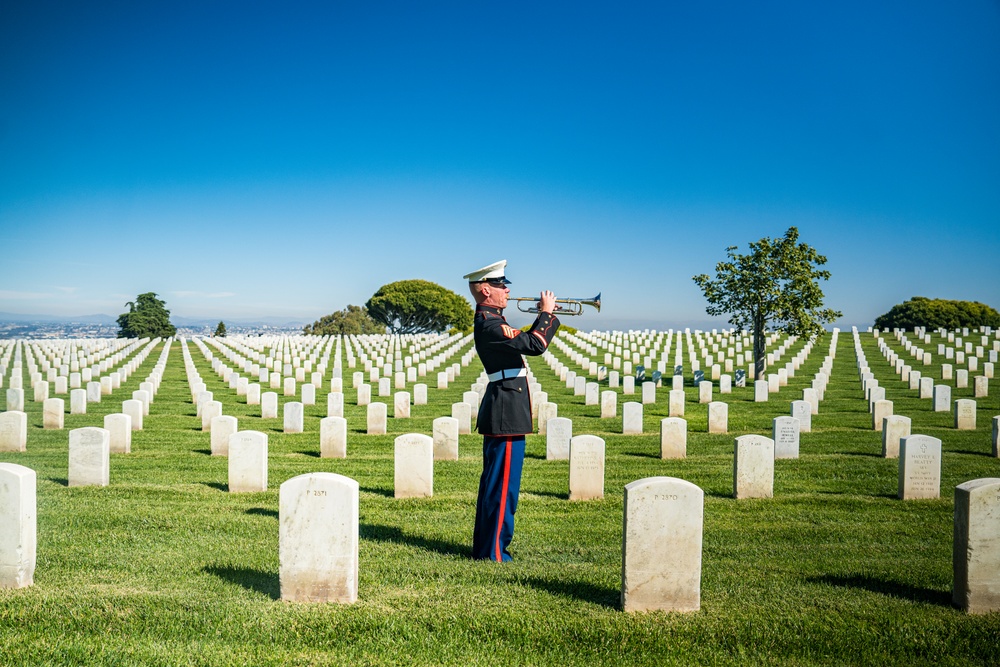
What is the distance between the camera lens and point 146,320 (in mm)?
65375

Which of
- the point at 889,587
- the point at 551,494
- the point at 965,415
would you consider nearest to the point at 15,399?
the point at 551,494

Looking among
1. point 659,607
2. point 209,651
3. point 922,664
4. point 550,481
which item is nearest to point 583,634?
point 659,607

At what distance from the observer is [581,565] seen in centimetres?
667

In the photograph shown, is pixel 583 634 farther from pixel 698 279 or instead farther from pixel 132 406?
pixel 698 279

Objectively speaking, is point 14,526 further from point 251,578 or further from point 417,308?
point 417,308

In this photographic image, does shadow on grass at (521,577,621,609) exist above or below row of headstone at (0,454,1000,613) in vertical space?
below

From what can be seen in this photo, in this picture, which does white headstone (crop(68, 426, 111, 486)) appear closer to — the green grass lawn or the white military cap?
the green grass lawn

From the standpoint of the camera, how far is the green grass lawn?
4.82 metres

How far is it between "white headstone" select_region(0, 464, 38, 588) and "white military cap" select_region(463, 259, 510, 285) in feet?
12.5

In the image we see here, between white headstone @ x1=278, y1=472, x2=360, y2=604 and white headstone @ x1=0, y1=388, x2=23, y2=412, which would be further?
white headstone @ x1=0, y1=388, x2=23, y2=412

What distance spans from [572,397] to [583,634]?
19396mm

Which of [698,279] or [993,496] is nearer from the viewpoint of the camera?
[993,496]

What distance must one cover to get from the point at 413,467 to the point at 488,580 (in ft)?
13.6

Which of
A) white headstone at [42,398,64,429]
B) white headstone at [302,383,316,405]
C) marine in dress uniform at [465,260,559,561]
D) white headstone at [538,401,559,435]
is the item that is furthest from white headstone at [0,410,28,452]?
marine in dress uniform at [465,260,559,561]
